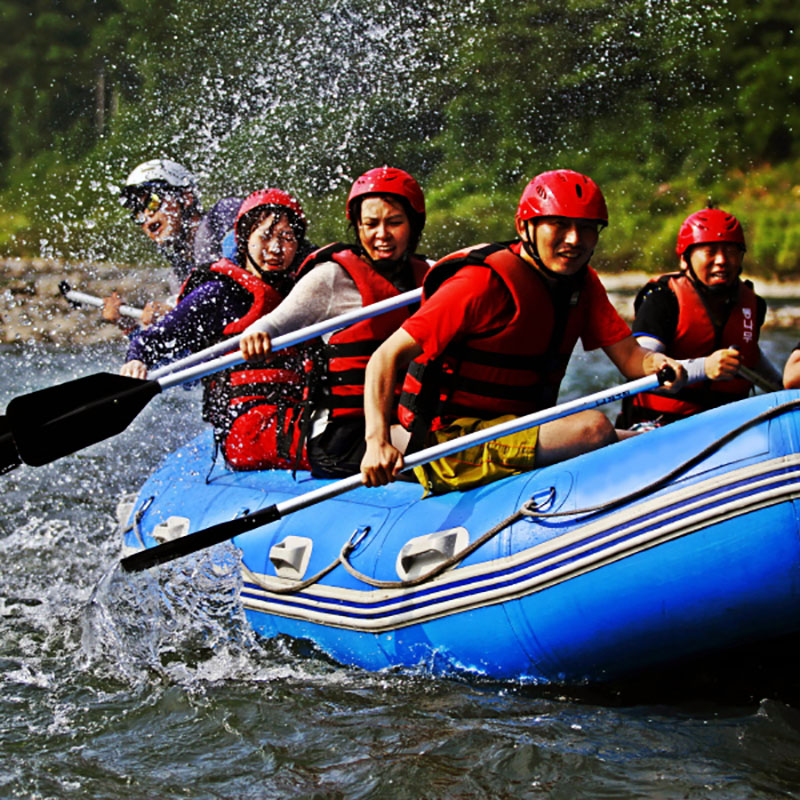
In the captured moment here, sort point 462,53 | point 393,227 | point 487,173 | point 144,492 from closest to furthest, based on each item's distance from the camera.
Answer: point 393,227
point 144,492
point 487,173
point 462,53

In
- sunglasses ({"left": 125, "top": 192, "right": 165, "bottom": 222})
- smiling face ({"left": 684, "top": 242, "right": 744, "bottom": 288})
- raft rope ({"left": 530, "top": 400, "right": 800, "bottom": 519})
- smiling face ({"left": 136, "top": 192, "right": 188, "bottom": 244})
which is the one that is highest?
sunglasses ({"left": 125, "top": 192, "right": 165, "bottom": 222})

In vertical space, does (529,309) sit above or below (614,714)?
above

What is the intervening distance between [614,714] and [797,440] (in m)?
1.05

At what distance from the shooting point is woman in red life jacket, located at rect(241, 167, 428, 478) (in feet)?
14.2

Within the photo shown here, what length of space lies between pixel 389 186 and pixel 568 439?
1238 millimetres

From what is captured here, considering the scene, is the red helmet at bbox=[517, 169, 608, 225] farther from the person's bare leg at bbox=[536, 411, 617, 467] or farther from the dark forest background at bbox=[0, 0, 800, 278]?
the dark forest background at bbox=[0, 0, 800, 278]

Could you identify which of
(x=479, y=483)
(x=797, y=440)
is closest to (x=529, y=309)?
(x=479, y=483)

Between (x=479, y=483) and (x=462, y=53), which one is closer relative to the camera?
(x=479, y=483)

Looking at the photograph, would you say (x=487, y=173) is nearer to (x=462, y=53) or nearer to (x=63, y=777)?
(x=462, y=53)

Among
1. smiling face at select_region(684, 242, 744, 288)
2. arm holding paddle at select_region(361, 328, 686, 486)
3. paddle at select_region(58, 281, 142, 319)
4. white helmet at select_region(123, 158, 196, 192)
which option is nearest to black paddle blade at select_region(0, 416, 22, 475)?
arm holding paddle at select_region(361, 328, 686, 486)

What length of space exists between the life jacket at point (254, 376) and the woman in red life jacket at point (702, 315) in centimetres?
155

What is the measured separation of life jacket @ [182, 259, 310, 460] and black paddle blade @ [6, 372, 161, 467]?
0.62 meters

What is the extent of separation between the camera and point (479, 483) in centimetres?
386

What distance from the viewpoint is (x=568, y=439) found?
383 cm
